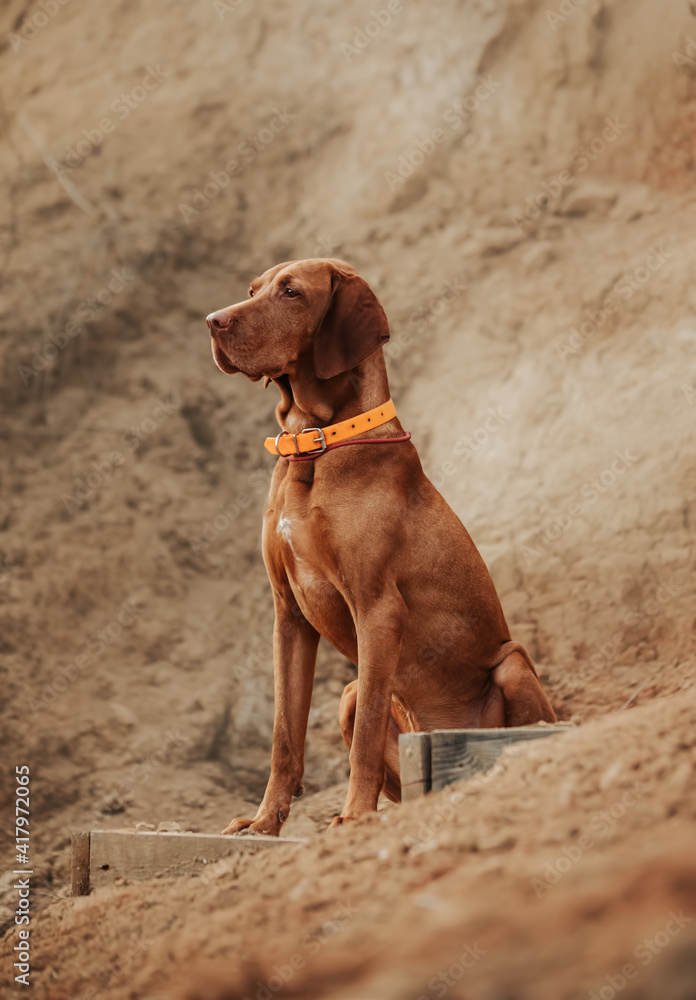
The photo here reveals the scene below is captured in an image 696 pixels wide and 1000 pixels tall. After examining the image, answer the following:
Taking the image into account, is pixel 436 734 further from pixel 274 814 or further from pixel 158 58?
pixel 158 58

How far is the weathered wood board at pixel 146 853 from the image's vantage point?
325 centimetres

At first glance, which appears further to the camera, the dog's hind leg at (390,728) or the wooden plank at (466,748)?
the dog's hind leg at (390,728)

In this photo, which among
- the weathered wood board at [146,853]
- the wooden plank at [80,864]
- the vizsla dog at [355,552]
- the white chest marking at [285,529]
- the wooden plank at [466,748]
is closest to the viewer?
the wooden plank at [466,748]

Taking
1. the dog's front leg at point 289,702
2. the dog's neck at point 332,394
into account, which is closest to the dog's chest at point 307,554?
the dog's front leg at point 289,702

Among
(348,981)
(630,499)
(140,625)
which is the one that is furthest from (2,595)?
(348,981)

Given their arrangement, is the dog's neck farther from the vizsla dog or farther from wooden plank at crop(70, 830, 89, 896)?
wooden plank at crop(70, 830, 89, 896)

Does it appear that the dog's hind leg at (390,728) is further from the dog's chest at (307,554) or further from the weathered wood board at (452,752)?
the weathered wood board at (452,752)

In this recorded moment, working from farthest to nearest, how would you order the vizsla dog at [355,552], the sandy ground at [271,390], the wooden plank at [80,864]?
1. the sandy ground at [271,390]
2. the wooden plank at [80,864]
3. the vizsla dog at [355,552]

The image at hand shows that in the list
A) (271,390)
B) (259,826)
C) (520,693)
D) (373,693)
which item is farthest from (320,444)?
(271,390)

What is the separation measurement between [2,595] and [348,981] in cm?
577

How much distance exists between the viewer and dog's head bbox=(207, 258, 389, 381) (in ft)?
11.7

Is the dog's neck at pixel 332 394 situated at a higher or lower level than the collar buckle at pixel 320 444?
higher

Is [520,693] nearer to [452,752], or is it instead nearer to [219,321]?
[452,752]

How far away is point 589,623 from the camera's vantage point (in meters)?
5.87
